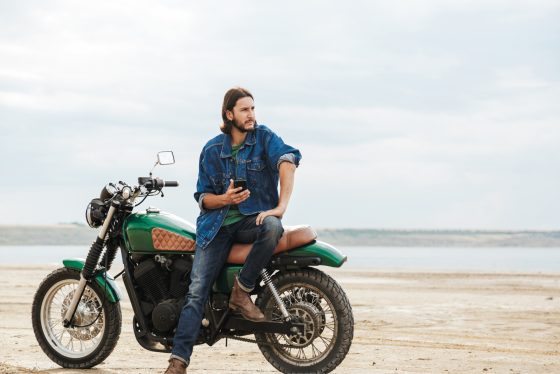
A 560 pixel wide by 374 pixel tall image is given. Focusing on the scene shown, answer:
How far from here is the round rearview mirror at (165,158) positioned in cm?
748

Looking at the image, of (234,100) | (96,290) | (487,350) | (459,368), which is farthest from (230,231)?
(487,350)

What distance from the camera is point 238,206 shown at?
7223 millimetres

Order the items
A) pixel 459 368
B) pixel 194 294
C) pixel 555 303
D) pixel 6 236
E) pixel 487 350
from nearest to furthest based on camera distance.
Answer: pixel 194 294, pixel 459 368, pixel 487 350, pixel 555 303, pixel 6 236

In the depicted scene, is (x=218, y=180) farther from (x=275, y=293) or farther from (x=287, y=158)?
(x=275, y=293)

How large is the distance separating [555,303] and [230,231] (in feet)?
38.9

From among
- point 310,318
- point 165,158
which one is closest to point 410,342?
point 310,318

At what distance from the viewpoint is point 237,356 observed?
29.0ft

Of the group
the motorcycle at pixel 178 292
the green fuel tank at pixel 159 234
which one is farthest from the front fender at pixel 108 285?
the green fuel tank at pixel 159 234

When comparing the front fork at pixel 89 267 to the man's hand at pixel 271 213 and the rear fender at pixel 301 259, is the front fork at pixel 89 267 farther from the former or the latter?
the man's hand at pixel 271 213

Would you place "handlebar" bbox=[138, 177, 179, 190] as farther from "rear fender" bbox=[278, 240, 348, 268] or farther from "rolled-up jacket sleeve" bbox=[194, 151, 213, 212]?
"rear fender" bbox=[278, 240, 348, 268]

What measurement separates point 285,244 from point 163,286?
1177 mm

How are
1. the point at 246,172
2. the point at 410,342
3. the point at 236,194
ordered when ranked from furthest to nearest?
the point at 410,342 < the point at 246,172 < the point at 236,194

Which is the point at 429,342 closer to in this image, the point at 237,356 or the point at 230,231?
the point at 237,356

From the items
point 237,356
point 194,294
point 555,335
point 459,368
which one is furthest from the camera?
point 555,335
